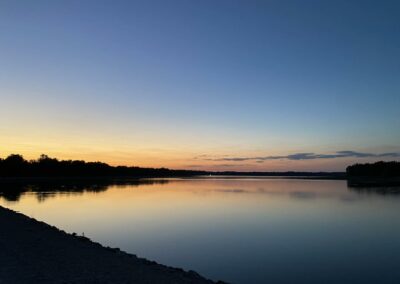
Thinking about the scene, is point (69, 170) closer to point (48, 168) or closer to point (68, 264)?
point (48, 168)

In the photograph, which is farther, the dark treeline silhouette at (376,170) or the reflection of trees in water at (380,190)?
the dark treeline silhouette at (376,170)

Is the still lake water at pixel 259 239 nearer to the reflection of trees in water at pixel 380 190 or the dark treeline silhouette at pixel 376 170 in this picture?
the reflection of trees in water at pixel 380 190

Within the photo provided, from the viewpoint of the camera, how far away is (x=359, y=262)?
16594 millimetres

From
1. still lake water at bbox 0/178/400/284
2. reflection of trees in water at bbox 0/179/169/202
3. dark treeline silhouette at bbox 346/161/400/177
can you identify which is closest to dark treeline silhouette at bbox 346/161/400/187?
dark treeline silhouette at bbox 346/161/400/177

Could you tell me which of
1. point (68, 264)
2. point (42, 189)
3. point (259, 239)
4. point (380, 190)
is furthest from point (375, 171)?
point (68, 264)

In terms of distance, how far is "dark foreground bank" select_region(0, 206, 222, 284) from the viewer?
10.2 m

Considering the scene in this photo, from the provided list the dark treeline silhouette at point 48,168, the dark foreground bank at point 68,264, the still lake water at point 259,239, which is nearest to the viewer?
the dark foreground bank at point 68,264

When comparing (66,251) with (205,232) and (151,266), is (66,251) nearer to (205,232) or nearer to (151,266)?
(151,266)

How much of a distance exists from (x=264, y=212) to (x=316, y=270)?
Answer: 2055cm

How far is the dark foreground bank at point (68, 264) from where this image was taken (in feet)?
33.3

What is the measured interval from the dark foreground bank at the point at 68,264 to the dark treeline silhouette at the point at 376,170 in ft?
506

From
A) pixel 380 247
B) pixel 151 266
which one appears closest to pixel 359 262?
pixel 380 247

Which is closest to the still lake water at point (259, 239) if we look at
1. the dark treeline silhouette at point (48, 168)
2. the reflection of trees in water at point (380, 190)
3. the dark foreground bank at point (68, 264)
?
the dark foreground bank at point (68, 264)

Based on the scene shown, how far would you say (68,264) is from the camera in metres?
11.8
